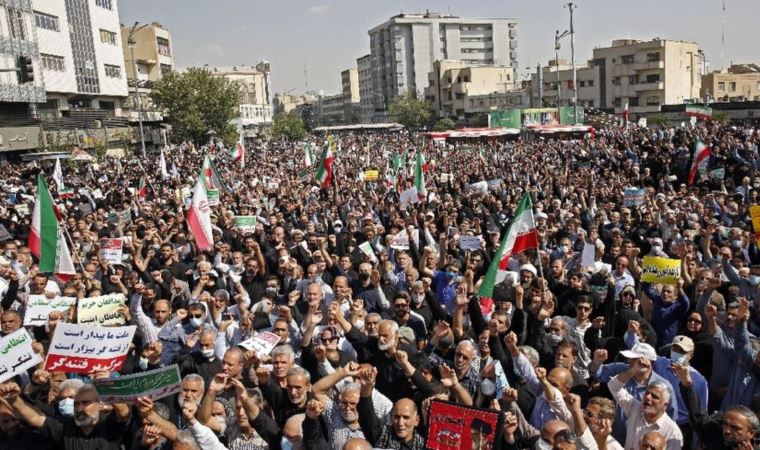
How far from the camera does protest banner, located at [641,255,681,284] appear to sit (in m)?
6.25

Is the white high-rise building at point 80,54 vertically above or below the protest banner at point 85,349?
above

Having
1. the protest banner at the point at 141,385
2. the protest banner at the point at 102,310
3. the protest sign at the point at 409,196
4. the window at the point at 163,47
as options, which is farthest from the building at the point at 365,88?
the protest banner at the point at 141,385

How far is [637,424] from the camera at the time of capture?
4.04 metres

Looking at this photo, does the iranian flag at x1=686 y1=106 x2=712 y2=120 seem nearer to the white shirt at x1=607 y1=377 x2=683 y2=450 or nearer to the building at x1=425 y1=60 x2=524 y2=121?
the white shirt at x1=607 y1=377 x2=683 y2=450

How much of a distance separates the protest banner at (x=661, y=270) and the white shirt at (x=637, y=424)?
7.69 ft

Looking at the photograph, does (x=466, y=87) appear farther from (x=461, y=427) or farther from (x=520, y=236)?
(x=461, y=427)

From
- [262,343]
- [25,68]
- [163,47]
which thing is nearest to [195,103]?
[163,47]

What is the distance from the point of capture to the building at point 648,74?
202 ft

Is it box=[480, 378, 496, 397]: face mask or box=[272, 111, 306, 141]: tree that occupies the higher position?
box=[272, 111, 306, 141]: tree

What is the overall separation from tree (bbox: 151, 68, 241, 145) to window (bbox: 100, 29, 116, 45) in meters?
4.67

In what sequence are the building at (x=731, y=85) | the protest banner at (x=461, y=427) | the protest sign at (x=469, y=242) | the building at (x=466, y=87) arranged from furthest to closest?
the building at (x=466, y=87)
the building at (x=731, y=85)
the protest sign at (x=469, y=242)
the protest banner at (x=461, y=427)

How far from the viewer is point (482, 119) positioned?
212 feet

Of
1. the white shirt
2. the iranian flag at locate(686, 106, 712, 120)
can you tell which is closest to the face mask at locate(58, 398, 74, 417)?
the white shirt

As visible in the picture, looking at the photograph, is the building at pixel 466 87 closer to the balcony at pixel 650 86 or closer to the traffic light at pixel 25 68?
the balcony at pixel 650 86
